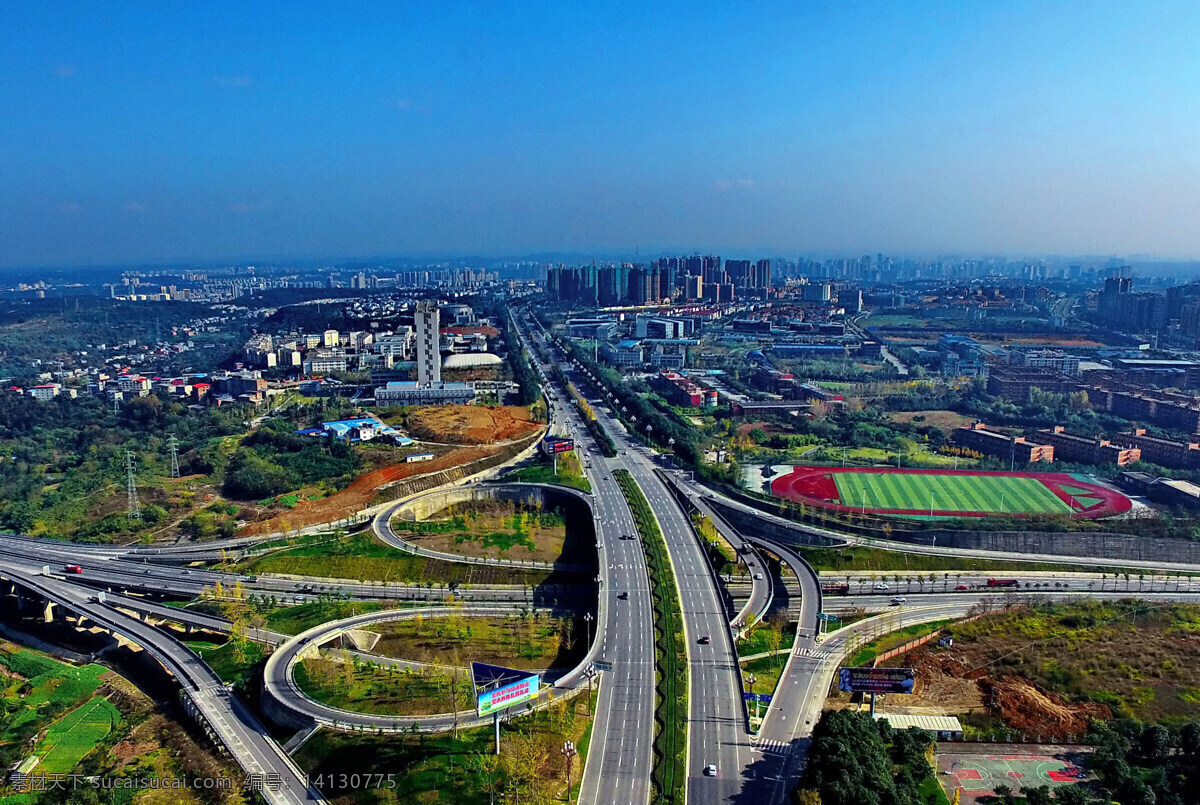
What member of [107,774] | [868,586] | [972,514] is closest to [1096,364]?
[972,514]

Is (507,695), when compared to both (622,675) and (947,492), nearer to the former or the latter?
(622,675)

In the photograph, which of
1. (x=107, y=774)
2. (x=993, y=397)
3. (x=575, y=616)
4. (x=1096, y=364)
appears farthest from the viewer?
(x=1096, y=364)

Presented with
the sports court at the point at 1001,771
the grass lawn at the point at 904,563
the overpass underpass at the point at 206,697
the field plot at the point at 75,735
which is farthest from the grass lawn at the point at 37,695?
the grass lawn at the point at 904,563

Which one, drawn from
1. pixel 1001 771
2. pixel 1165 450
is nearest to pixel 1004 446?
pixel 1165 450

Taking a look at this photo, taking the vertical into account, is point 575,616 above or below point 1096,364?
below

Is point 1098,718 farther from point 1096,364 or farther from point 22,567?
point 1096,364

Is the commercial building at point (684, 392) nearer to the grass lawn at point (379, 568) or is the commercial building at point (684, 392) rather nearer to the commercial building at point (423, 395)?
the commercial building at point (423, 395)
